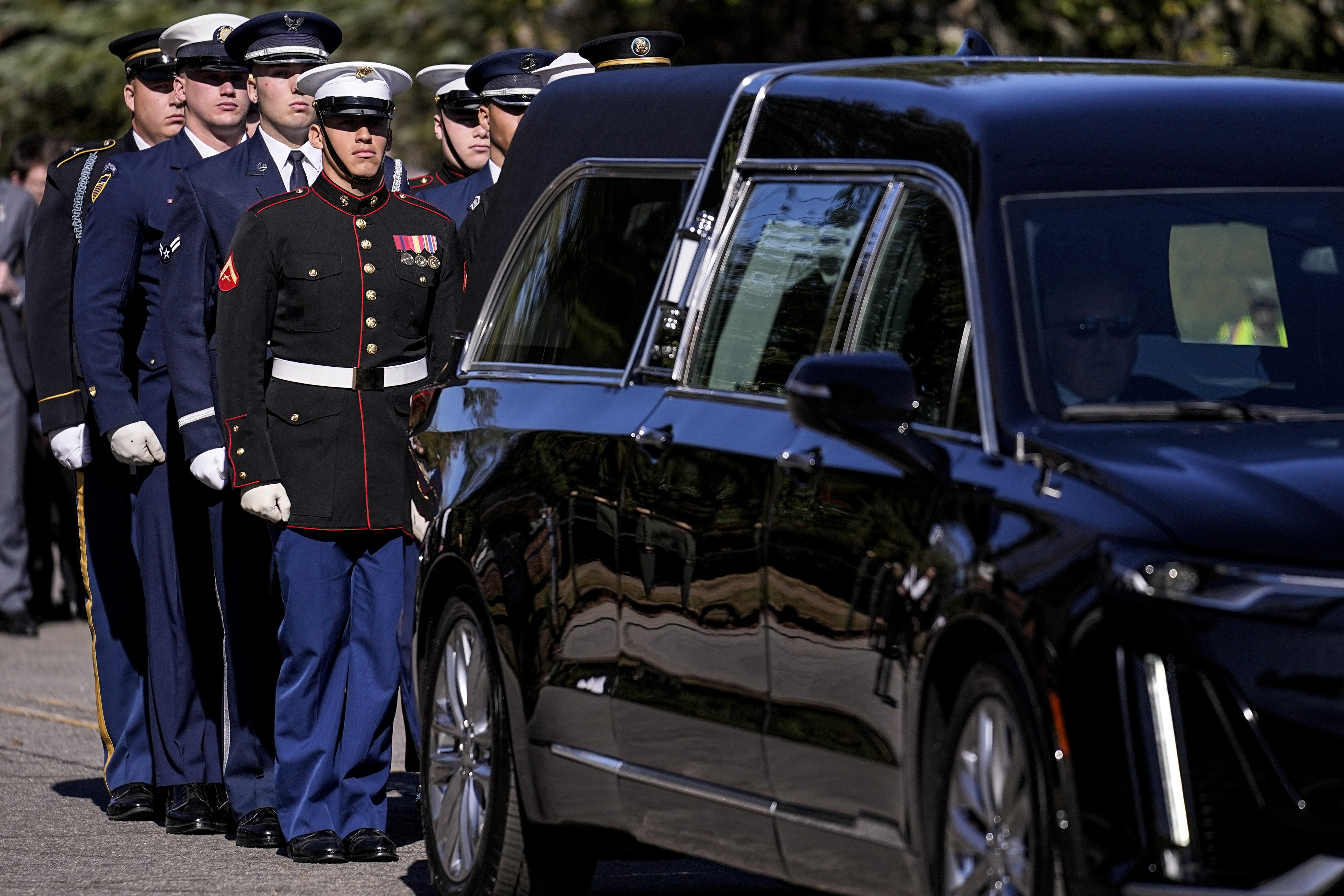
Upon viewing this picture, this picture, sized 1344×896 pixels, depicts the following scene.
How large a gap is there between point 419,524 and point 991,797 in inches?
129

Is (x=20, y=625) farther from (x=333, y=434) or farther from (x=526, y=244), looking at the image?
(x=526, y=244)

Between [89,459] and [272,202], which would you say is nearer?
[272,202]

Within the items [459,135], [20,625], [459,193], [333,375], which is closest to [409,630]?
[333,375]

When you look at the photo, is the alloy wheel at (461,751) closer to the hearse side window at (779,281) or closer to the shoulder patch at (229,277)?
the hearse side window at (779,281)

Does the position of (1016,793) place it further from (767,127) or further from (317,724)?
(317,724)

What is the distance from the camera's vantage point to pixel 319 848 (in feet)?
28.5

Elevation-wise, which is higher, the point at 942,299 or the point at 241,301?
the point at 942,299

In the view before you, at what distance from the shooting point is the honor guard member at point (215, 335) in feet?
30.3

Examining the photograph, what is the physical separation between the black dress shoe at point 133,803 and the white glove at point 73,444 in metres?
1.09

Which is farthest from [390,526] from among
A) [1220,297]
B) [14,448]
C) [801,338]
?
[14,448]

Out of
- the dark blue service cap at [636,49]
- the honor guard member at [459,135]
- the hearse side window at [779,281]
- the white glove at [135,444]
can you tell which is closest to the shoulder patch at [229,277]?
the white glove at [135,444]

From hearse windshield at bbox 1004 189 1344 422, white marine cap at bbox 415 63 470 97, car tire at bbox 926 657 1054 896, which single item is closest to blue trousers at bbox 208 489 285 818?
white marine cap at bbox 415 63 470 97

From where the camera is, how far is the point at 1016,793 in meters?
5.19

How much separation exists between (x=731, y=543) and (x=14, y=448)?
11.4 m
